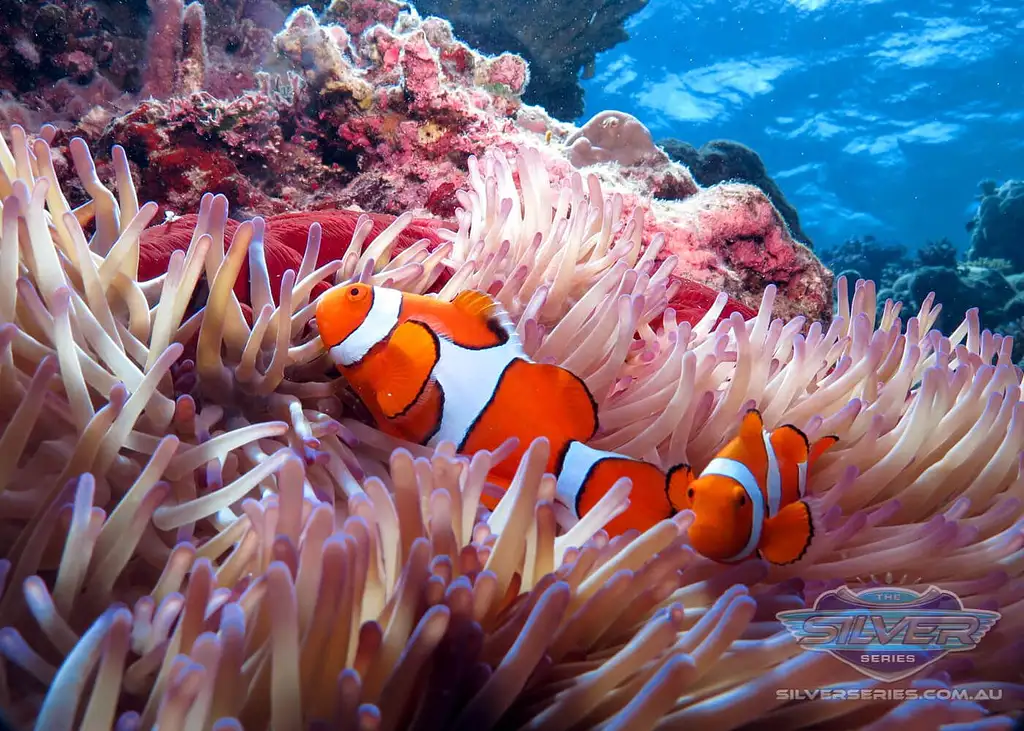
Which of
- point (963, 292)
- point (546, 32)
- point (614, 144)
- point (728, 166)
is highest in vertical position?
point (546, 32)

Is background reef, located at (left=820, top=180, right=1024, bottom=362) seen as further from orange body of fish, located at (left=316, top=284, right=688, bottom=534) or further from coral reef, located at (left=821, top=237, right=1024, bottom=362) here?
orange body of fish, located at (left=316, top=284, right=688, bottom=534)

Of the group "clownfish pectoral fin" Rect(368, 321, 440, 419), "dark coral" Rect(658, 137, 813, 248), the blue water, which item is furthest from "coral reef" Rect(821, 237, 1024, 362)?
the blue water

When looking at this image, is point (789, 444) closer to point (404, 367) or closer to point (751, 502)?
point (751, 502)

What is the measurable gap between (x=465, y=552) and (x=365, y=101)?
258 cm

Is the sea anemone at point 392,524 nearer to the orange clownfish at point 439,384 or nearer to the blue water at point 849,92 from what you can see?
the orange clownfish at point 439,384

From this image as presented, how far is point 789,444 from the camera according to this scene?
43.3 inches

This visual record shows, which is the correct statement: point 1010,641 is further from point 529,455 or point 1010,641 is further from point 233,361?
point 233,361

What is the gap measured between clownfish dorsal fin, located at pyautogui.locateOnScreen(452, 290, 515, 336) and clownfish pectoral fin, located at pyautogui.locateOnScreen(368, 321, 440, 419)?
0.11m

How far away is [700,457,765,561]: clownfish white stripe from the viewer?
0.94m

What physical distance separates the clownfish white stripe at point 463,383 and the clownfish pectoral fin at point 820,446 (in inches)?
24.0

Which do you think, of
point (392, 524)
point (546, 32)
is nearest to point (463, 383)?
point (392, 524)

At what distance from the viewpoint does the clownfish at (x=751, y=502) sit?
910 mm

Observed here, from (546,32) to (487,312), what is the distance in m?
8.90

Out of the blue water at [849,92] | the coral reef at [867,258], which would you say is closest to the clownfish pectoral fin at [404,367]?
the coral reef at [867,258]
